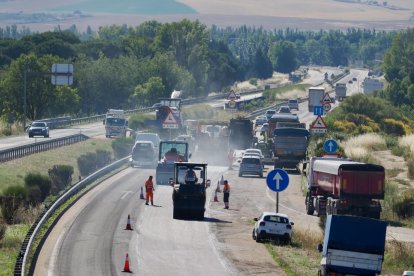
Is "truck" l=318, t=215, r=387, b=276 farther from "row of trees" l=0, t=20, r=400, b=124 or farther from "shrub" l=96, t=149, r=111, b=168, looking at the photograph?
"row of trees" l=0, t=20, r=400, b=124

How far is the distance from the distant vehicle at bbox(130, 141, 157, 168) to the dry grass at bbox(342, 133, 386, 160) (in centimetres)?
1342

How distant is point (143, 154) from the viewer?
6556cm

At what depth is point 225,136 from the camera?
78500 millimetres

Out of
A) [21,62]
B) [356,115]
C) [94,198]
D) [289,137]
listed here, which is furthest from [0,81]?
[94,198]

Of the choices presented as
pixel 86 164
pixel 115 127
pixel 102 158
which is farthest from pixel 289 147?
pixel 115 127

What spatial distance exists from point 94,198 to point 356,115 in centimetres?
5894

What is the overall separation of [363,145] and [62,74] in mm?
26023

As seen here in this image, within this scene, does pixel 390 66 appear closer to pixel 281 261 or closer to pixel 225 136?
pixel 225 136

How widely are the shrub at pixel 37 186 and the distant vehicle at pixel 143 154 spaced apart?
1303 cm

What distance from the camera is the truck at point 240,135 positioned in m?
79.2

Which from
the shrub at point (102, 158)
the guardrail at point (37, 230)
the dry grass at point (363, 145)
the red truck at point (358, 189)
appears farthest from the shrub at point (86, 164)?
the red truck at point (358, 189)

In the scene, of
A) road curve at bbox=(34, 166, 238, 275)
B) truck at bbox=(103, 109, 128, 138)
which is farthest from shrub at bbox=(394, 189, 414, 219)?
truck at bbox=(103, 109, 128, 138)

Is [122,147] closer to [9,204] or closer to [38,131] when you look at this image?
[38,131]

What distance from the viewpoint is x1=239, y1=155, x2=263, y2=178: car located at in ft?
209
